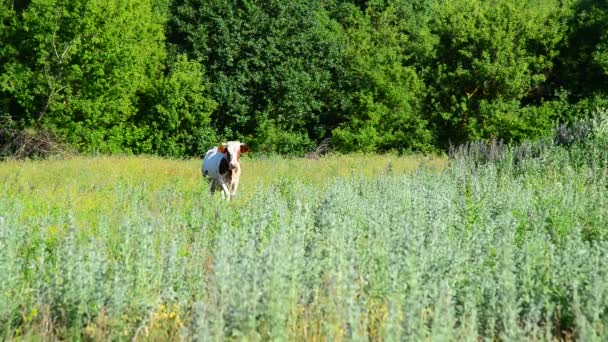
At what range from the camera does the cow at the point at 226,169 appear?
49.3 ft

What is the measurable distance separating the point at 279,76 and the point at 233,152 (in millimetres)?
23507

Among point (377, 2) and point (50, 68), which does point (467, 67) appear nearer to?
point (377, 2)

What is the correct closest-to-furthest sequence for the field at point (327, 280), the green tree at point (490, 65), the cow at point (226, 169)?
the field at point (327, 280) → the cow at point (226, 169) → the green tree at point (490, 65)

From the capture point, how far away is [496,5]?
126 feet

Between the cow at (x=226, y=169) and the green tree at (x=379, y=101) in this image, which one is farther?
the green tree at (x=379, y=101)

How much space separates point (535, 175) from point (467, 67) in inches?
1045

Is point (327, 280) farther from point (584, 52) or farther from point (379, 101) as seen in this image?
point (379, 101)

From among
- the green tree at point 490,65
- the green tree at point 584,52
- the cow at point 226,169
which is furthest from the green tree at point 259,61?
the cow at point 226,169

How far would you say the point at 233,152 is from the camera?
606 inches

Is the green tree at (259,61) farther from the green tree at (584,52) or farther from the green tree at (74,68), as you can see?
the green tree at (584,52)

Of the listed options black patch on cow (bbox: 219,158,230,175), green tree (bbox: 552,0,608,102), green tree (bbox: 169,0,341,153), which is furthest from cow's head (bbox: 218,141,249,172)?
green tree (bbox: 552,0,608,102)

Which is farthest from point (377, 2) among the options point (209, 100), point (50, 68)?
point (50, 68)

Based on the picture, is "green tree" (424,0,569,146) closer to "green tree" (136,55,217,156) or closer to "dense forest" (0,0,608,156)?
"dense forest" (0,0,608,156)

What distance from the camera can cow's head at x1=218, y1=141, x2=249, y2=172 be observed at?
15062 millimetres
